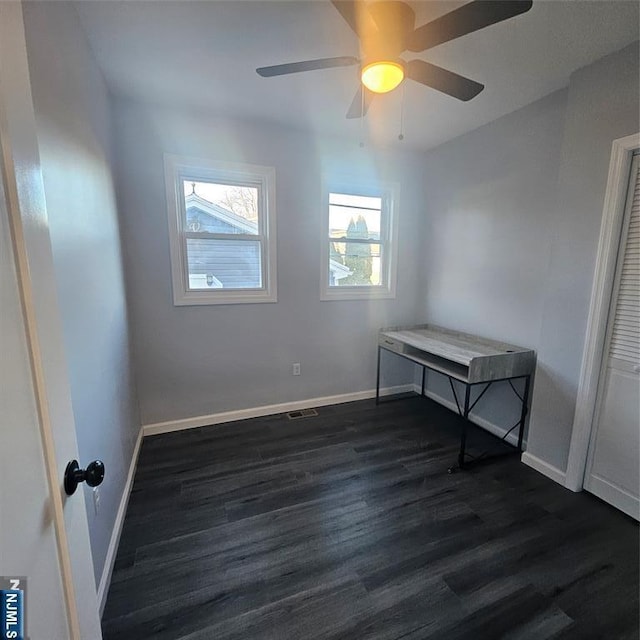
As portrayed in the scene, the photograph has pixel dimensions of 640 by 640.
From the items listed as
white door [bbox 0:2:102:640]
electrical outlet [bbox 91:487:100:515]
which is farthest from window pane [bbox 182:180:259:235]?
white door [bbox 0:2:102:640]

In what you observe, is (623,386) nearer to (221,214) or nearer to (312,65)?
(312,65)

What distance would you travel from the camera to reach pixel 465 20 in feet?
4.25

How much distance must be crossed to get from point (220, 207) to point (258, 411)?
1.91 meters

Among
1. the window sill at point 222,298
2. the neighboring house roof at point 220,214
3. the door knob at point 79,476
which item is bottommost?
the door knob at point 79,476

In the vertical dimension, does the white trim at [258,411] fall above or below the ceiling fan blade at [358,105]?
below

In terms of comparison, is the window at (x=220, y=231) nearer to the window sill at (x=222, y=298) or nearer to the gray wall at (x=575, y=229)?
the window sill at (x=222, y=298)

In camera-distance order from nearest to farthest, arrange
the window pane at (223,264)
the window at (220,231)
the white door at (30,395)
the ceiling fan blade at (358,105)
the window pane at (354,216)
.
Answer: the white door at (30,395)
the ceiling fan blade at (358,105)
the window at (220,231)
the window pane at (223,264)
the window pane at (354,216)

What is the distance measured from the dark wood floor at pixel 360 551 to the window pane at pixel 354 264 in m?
1.64

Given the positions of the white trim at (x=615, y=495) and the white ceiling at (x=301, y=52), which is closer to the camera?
the white ceiling at (x=301, y=52)

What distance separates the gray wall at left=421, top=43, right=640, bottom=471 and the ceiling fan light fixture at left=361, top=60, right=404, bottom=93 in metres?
1.35

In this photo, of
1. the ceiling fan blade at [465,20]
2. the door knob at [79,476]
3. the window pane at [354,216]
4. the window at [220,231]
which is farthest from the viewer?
the window pane at [354,216]

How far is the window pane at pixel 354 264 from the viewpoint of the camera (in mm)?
3363

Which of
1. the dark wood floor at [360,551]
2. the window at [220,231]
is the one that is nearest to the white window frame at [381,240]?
the window at [220,231]

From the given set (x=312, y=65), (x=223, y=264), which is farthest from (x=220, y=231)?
(x=312, y=65)
